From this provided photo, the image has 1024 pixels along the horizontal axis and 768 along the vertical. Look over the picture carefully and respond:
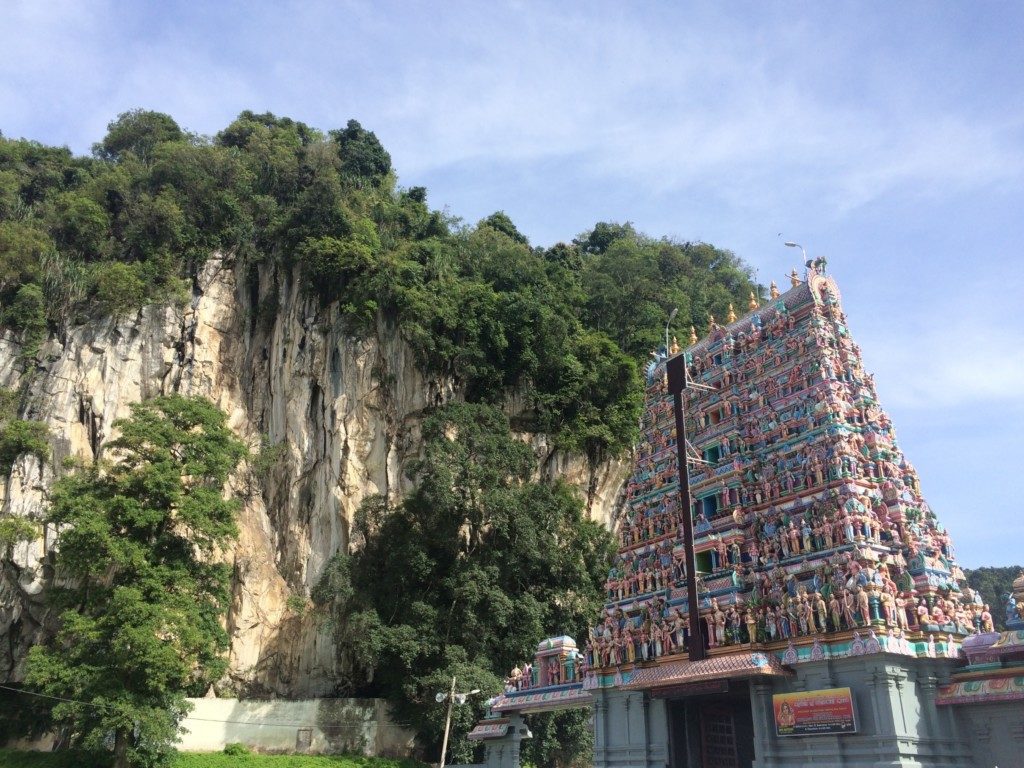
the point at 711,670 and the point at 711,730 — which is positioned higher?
the point at 711,670

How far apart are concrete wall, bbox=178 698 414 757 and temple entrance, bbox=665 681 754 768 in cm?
1043

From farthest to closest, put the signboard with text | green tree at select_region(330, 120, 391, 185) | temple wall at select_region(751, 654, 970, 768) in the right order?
green tree at select_region(330, 120, 391, 185)
the signboard with text
temple wall at select_region(751, 654, 970, 768)

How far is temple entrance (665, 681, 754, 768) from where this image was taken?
16500mm

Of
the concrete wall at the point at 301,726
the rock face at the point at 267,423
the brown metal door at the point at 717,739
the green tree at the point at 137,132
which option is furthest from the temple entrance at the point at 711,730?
the green tree at the point at 137,132

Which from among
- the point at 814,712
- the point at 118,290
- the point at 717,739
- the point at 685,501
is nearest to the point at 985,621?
the point at 814,712

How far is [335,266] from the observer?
31.1 meters

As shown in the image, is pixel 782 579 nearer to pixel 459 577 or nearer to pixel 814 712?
pixel 814 712

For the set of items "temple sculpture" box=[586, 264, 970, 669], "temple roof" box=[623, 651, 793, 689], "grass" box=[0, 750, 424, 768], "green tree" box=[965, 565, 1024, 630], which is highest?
"green tree" box=[965, 565, 1024, 630]

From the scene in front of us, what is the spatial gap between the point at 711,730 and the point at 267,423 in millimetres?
19341

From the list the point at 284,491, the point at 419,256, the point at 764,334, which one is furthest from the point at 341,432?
the point at 764,334

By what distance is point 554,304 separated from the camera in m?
33.4

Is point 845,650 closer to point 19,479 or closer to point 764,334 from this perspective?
point 764,334

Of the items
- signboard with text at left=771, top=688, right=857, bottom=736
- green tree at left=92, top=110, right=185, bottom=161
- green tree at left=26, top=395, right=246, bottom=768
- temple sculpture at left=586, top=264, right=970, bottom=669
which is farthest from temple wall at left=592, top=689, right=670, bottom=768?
green tree at left=92, top=110, right=185, bottom=161

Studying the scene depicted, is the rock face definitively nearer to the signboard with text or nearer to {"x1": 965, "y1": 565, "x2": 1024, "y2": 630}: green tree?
the signboard with text
